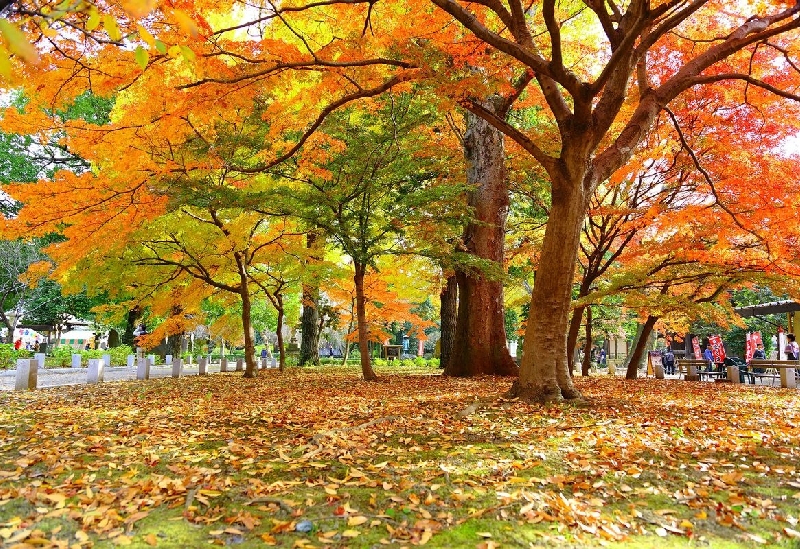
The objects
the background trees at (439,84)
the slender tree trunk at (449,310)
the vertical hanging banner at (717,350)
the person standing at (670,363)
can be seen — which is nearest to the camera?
the background trees at (439,84)

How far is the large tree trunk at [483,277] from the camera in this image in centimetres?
1257

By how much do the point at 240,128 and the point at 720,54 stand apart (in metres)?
8.43

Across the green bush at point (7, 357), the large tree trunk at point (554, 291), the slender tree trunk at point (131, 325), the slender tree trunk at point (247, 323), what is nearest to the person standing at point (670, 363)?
the slender tree trunk at point (247, 323)

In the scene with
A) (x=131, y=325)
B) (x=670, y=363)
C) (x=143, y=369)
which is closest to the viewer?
(x=143, y=369)

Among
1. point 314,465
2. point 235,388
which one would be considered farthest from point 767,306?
point 314,465

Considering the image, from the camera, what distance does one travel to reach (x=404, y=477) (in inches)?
151

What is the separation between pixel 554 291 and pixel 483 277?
5.81 meters

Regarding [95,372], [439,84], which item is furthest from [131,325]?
[439,84]

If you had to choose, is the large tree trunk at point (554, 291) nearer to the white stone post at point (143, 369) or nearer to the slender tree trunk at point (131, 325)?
the white stone post at point (143, 369)

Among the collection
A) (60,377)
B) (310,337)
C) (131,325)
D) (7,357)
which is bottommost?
(60,377)

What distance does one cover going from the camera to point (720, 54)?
22.5 feet

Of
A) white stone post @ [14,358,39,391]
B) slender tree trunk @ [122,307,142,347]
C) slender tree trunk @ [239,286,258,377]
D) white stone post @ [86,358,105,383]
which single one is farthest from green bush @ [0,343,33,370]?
slender tree trunk @ [239,286,258,377]

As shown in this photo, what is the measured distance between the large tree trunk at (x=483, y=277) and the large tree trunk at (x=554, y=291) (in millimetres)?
5305

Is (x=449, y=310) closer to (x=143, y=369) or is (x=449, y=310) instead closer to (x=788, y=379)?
(x=788, y=379)
